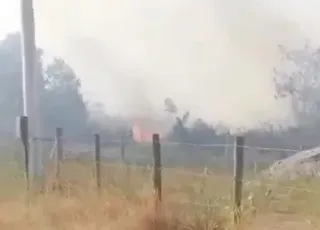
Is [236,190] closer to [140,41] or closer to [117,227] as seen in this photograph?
[117,227]

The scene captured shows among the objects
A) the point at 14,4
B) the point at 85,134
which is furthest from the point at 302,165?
the point at 14,4

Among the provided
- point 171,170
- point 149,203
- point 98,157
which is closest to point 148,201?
point 149,203

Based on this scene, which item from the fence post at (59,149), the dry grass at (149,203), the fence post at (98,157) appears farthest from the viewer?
the fence post at (59,149)

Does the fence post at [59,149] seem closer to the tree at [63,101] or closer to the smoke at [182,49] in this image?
the tree at [63,101]

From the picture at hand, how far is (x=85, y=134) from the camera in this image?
9.12ft

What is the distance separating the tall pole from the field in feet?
0.28

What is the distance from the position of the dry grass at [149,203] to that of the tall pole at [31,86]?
0.33ft

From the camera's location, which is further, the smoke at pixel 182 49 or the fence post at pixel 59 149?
the fence post at pixel 59 149

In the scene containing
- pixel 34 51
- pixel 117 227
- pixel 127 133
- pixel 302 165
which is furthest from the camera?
pixel 34 51

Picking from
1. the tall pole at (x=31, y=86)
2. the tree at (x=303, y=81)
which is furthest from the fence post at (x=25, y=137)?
the tree at (x=303, y=81)

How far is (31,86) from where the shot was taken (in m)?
2.90

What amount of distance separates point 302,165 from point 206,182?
14.8 inches

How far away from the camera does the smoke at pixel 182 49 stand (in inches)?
92.8

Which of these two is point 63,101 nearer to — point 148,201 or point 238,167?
point 148,201
